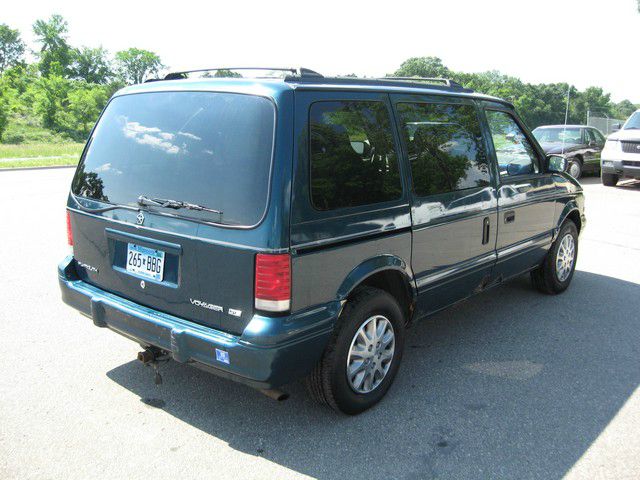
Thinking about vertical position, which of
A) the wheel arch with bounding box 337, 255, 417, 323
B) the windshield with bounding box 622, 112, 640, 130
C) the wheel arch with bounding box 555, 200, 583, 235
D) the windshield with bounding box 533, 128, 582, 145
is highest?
the windshield with bounding box 622, 112, 640, 130

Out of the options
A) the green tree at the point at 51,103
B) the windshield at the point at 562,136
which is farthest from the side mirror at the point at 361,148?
the green tree at the point at 51,103

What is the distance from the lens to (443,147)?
156 inches

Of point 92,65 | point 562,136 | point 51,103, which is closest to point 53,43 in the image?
point 92,65

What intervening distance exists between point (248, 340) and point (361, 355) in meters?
0.85

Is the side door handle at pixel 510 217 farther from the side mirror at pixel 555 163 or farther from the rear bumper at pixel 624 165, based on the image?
the rear bumper at pixel 624 165

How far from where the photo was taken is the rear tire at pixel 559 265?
5.54m

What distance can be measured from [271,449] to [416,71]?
130113 mm

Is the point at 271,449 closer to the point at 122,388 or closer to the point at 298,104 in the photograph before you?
the point at 122,388

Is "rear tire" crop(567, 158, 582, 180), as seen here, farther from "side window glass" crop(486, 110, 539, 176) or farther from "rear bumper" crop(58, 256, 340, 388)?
"rear bumper" crop(58, 256, 340, 388)

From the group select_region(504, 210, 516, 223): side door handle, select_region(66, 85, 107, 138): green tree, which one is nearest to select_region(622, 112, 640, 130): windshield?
select_region(504, 210, 516, 223): side door handle

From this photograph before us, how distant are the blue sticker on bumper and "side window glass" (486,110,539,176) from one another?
2850 mm

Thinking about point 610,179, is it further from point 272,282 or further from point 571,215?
point 272,282

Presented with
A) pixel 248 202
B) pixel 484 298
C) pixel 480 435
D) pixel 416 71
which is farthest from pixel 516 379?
pixel 416 71

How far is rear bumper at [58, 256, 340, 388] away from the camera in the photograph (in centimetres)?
276
